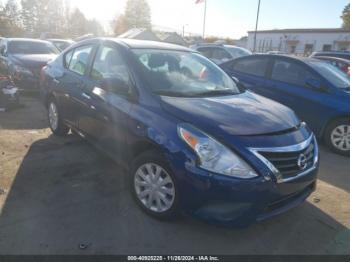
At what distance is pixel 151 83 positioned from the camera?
341 cm

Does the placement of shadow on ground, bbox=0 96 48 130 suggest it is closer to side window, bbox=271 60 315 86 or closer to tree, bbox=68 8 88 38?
side window, bbox=271 60 315 86

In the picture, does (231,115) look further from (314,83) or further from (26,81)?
(26,81)

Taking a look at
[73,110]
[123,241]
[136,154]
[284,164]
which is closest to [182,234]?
[123,241]

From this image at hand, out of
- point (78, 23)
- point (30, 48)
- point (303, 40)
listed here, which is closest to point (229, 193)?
point (30, 48)

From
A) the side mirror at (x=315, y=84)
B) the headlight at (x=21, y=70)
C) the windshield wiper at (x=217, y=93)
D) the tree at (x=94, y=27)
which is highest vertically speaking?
the tree at (x=94, y=27)

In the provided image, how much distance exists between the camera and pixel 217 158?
2.68m

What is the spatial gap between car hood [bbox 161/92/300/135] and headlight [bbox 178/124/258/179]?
0.12 m

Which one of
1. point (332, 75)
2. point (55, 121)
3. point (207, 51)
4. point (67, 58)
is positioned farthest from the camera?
point (207, 51)

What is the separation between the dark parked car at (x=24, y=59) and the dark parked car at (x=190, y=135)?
500 cm

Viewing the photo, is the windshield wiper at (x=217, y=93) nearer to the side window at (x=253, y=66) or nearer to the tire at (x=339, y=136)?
the tire at (x=339, y=136)

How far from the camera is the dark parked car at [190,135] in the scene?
269 cm

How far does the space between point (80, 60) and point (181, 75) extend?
166 cm

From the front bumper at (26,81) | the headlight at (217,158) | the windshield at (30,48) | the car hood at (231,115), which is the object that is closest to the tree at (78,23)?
the windshield at (30,48)

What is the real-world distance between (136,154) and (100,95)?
3.11ft
